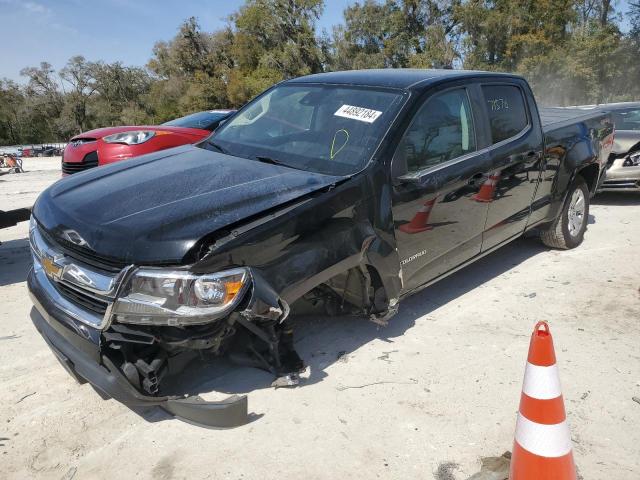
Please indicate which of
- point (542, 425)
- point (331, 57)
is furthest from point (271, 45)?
point (542, 425)

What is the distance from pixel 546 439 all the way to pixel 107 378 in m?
1.87

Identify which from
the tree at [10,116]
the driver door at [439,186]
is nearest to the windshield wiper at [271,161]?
the driver door at [439,186]

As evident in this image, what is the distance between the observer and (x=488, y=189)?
3.98 metres

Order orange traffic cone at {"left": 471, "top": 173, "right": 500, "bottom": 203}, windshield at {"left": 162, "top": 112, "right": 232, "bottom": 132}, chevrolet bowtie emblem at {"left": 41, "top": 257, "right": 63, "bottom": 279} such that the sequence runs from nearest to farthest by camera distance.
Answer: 1. chevrolet bowtie emblem at {"left": 41, "top": 257, "right": 63, "bottom": 279}
2. orange traffic cone at {"left": 471, "top": 173, "right": 500, "bottom": 203}
3. windshield at {"left": 162, "top": 112, "right": 232, "bottom": 132}

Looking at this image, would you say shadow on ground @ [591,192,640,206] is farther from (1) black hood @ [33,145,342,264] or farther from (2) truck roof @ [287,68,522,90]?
(1) black hood @ [33,145,342,264]

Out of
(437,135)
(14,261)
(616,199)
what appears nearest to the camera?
(437,135)

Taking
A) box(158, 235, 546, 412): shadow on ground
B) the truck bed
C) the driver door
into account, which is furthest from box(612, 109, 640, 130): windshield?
the driver door

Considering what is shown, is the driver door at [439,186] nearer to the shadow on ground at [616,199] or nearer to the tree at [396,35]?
the shadow on ground at [616,199]

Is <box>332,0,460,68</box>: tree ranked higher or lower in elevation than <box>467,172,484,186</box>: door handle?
higher

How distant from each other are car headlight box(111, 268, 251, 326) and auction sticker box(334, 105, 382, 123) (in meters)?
1.59

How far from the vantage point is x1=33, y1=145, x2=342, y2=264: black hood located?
7.88 feet

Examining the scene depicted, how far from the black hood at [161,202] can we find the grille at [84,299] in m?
0.23

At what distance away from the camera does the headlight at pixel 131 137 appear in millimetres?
6397

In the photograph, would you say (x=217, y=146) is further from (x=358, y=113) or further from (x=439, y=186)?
(x=439, y=186)
